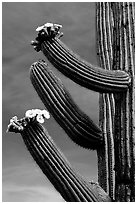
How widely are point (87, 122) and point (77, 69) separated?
1.48ft

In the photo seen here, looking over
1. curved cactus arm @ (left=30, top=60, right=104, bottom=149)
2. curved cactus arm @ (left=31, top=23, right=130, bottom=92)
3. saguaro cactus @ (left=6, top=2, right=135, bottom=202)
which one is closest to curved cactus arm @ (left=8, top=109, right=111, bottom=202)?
saguaro cactus @ (left=6, top=2, right=135, bottom=202)

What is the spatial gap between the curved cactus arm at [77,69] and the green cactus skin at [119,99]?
14cm

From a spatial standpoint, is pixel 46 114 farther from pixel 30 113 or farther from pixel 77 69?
pixel 77 69

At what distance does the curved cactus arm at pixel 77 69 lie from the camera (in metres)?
4.21

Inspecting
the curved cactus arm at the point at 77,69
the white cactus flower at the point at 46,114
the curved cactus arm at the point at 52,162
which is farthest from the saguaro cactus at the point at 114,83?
the white cactus flower at the point at 46,114

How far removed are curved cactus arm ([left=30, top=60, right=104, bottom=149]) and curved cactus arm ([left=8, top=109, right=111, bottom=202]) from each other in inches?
5.7

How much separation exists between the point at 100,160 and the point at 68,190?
0.58 metres

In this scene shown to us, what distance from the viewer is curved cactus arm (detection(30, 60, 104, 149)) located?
13.9 ft

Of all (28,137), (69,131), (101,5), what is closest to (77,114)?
(69,131)

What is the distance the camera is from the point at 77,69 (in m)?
4.22

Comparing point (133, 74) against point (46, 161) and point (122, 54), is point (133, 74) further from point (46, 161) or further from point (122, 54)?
point (46, 161)

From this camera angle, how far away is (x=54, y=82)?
4328 mm

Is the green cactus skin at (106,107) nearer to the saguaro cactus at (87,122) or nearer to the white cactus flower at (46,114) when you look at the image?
the saguaro cactus at (87,122)

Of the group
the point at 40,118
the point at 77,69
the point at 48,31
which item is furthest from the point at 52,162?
the point at 48,31
